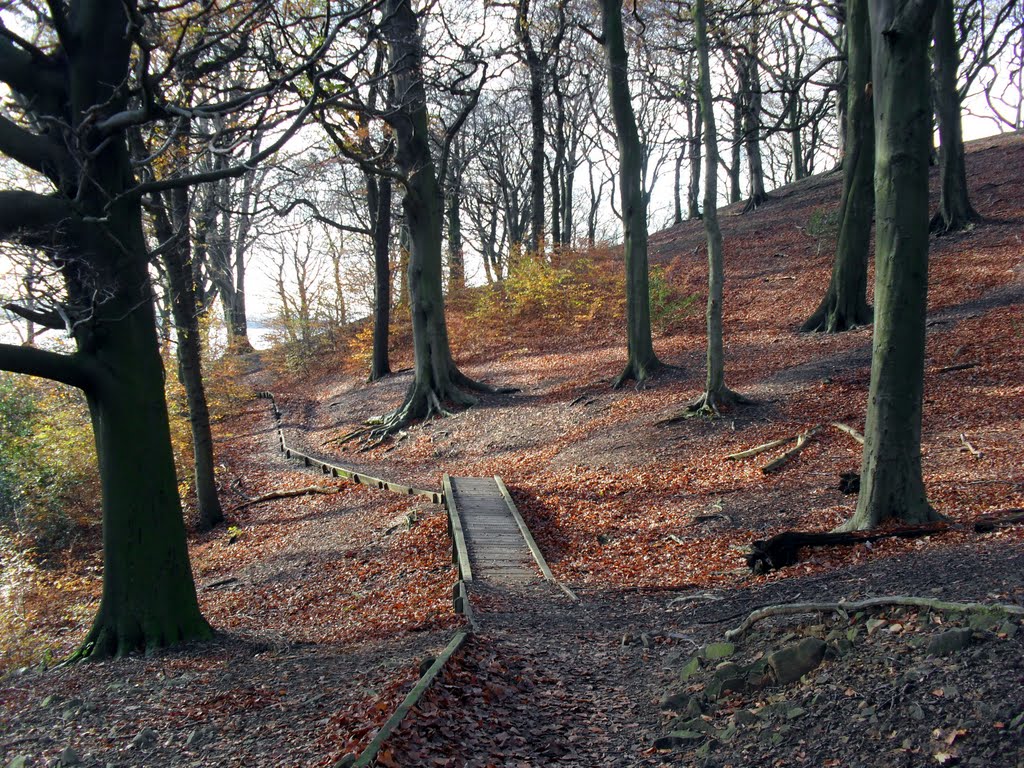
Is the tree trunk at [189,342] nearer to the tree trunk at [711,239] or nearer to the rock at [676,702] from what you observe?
the tree trunk at [711,239]

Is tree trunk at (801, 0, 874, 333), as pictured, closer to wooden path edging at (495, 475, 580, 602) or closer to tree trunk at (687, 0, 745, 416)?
tree trunk at (687, 0, 745, 416)

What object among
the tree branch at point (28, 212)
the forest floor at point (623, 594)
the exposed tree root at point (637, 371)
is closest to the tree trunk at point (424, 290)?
the forest floor at point (623, 594)

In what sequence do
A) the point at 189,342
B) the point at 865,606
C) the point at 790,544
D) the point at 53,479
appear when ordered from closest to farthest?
the point at 865,606 < the point at 790,544 < the point at 189,342 < the point at 53,479

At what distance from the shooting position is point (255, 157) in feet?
23.1

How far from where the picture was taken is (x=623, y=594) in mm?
7703

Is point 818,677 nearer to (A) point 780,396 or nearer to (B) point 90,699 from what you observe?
(B) point 90,699

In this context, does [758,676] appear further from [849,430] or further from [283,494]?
[283,494]

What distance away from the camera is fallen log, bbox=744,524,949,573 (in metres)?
7.00

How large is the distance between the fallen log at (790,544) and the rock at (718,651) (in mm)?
2383

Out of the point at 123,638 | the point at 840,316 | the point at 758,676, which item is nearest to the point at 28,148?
the point at 123,638

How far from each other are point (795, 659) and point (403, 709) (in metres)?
2.26

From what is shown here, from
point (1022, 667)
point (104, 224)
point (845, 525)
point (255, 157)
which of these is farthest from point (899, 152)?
point (104, 224)

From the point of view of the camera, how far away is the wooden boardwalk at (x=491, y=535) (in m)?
8.57

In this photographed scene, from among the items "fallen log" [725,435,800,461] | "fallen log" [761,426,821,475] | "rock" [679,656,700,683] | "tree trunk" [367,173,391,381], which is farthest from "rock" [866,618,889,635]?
"tree trunk" [367,173,391,381]
